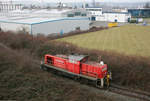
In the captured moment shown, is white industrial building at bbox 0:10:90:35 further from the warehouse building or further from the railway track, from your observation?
the warehouse building

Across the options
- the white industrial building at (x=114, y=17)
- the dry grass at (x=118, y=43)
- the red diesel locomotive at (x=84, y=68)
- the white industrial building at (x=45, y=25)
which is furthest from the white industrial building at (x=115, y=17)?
the red diesel locomotive at (x=84, y=68)

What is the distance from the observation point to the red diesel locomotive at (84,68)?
35.4ft

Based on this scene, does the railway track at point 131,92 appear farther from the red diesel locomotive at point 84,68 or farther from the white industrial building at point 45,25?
the white industrial building at point 45,25

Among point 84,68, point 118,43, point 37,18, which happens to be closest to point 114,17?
point 37,18

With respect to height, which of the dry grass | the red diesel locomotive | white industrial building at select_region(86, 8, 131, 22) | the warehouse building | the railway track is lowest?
the railway track

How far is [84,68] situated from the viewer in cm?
1141

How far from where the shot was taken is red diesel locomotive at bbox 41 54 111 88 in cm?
1079

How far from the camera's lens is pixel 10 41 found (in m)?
21.0

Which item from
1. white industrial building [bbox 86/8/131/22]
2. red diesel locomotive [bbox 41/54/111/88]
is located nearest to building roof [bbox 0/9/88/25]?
red diesel locomotive [bbox 41/54/111/88]

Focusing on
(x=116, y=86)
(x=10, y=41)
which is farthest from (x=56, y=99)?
(x=10, y=41)

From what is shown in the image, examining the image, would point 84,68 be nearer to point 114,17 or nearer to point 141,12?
point 114,17

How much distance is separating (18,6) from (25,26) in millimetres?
60334

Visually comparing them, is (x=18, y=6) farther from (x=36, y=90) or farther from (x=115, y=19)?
(x=36, y=90)

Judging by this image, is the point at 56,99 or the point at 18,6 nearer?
the point at 56,99
